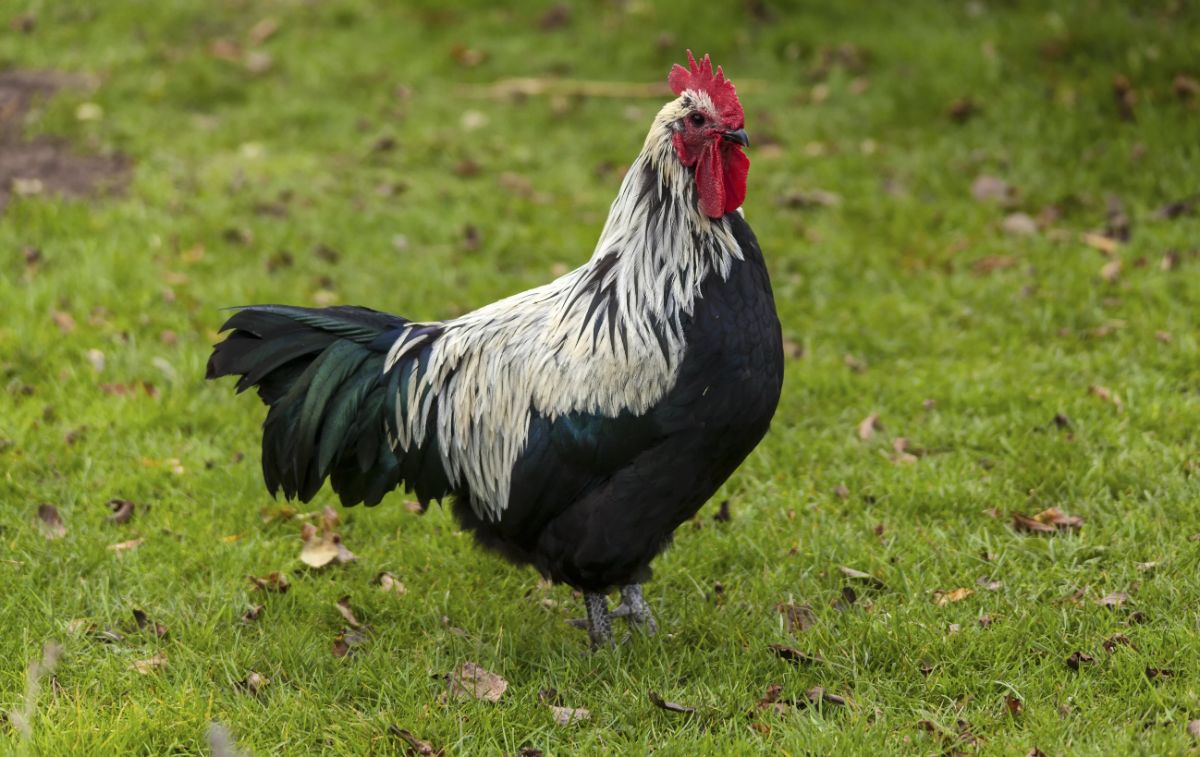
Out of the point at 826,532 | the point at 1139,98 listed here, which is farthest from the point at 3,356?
the point at 1139,98

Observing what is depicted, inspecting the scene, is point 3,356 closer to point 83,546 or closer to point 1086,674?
point 83,546

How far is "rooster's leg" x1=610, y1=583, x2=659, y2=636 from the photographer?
462cm

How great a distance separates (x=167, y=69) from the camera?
405 inches

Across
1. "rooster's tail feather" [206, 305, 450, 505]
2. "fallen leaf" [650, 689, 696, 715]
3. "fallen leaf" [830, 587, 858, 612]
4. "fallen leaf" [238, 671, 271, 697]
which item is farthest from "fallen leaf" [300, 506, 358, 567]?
"fallen leaf" [830, 587, 858, 612]

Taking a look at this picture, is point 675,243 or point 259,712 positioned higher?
point 675,243

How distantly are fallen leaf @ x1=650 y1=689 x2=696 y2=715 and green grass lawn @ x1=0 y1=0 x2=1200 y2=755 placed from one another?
0.03 meters

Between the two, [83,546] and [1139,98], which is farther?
[1139,98]

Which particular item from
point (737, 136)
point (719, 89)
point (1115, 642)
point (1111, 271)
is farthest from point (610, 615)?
point (1111, 271)

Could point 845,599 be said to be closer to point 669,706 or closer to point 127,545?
point 669,706

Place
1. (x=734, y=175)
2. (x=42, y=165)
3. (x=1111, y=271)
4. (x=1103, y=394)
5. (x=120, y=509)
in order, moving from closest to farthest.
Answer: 1. (x=734, y=175)
2. (x=120, y=509)
3. (x=1103, y=394)
4. (x=1111, y=271)
5. (x=42, y=165)

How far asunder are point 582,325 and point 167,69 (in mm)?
7525

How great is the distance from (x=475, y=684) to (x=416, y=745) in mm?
393

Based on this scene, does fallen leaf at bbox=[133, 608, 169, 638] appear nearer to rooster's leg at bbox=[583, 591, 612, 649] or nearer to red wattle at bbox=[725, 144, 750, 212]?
rooster's leg at bbox=[583, 591, 612, 649]

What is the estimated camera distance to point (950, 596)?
4.60 m
